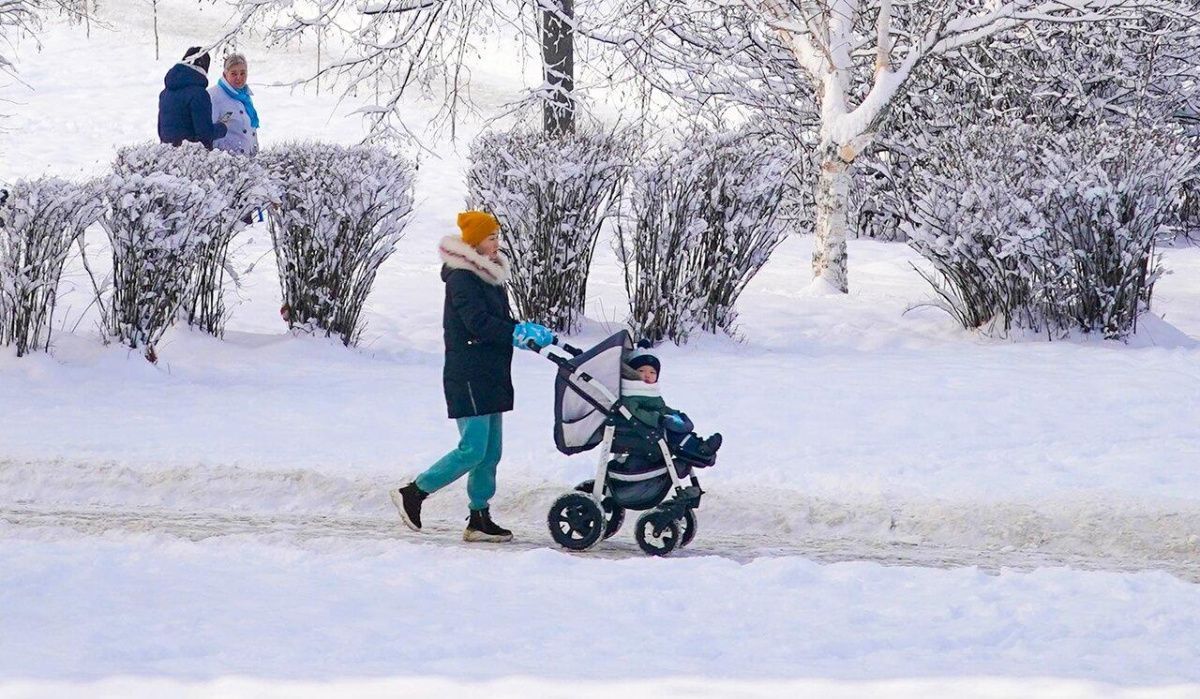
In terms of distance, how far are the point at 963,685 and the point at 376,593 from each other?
211 cm

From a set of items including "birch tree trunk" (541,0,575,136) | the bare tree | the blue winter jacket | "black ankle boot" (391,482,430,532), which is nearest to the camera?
"black ankle boot" (391,482,430,532)

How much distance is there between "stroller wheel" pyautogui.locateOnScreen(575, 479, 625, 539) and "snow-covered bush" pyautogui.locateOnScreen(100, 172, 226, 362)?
4.73m

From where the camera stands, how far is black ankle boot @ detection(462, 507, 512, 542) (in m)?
6.70

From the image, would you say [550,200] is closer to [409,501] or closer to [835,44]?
[835,44]

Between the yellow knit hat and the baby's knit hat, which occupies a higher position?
the yellow knit hat

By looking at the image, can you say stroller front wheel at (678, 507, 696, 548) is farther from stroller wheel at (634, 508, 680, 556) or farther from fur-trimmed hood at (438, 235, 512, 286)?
fur-trimmed hood at (438, 235, 512, 286)

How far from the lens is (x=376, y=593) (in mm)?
5312

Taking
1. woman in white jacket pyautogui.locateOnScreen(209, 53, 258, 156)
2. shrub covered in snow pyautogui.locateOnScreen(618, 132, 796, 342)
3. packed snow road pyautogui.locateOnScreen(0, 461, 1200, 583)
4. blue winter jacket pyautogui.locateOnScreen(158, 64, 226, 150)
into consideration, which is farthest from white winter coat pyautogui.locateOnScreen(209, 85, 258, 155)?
packed snow road pyautogui.locateOnScreen(0, 461, 1200, 583)

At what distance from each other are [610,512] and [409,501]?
0.94m

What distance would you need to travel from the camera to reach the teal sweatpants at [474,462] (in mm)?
6707

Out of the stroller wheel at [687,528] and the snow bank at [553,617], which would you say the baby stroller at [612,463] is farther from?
the snow bank at [553,617]

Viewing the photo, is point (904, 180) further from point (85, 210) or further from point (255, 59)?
point (255, 59)

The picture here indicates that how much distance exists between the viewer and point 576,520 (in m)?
6.56

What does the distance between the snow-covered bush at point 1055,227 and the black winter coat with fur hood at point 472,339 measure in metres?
5.95
